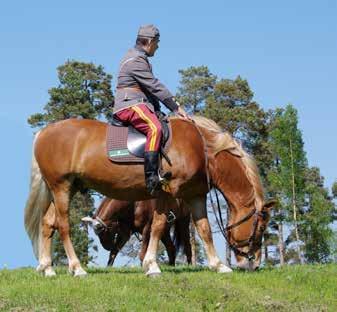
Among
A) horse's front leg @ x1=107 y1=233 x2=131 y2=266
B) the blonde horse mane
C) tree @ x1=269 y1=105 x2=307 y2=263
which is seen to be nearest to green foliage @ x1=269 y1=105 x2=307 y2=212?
tree @ x1=269 y1=105 x2=307 y2=263

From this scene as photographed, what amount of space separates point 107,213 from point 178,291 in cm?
1032

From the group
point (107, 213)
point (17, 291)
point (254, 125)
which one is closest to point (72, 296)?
point (17, 291)

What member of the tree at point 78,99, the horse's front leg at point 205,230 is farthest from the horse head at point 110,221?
the tree at point 78,99

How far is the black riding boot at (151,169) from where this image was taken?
11.0m

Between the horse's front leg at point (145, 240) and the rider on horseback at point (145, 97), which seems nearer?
the rider on horseback at point (145, 97)

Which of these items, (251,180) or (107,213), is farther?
(107,213)

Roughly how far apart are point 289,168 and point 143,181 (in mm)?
Result: 33309

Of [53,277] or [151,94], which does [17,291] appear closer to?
[53,277]

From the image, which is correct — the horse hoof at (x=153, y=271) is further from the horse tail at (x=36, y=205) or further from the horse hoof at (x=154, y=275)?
the horse tail at (x=36, y=205)

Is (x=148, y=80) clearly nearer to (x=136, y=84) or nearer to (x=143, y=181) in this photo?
(x=136, y=84)

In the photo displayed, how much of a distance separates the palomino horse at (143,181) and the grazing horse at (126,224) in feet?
23.8

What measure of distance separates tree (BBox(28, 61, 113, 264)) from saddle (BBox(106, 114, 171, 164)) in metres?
31.1

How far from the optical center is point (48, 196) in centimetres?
1220

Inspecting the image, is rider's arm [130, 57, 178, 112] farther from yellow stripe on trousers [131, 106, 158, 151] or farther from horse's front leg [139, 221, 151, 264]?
horse's front leg [139, 221, 151, 264]
